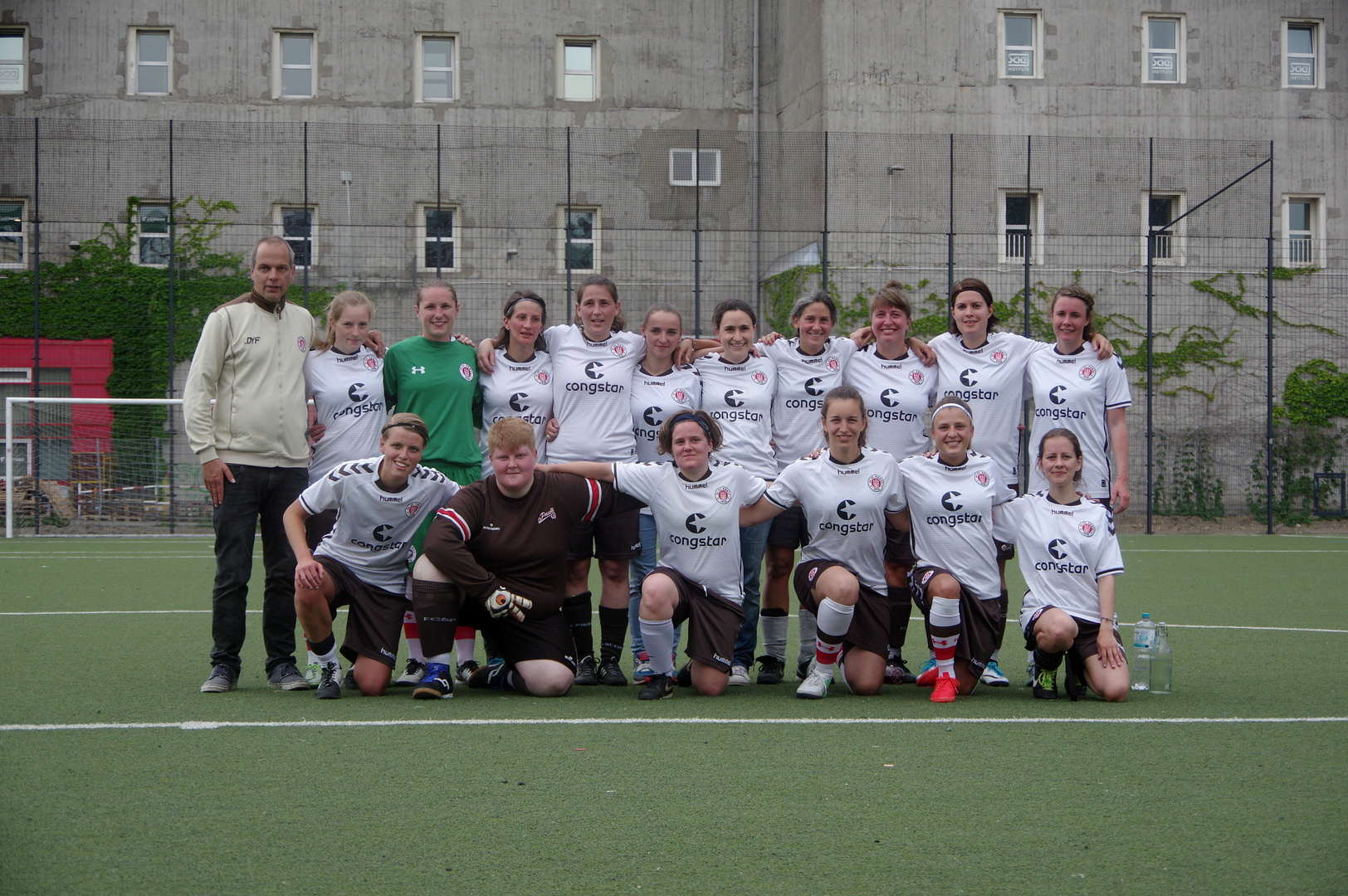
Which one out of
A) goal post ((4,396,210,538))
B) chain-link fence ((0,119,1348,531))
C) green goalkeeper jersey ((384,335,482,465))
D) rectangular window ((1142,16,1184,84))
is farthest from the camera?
rectangular window ((1142,16,1184,84))

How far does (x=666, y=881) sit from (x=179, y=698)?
2.79m

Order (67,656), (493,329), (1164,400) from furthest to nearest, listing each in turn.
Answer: (1164,400) < (493,329) < (67,656)

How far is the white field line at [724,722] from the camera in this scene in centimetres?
421

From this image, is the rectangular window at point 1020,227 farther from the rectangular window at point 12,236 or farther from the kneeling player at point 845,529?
the rectangular window at point 12,236

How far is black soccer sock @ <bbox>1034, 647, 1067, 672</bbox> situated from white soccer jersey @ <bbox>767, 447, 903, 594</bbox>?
2.20ft

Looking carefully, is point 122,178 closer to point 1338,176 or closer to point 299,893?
point 299,893

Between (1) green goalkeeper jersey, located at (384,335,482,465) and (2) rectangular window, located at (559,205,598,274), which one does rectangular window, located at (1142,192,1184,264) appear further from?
(1) green goalkeeper jersey, located at (384,335,482,465)

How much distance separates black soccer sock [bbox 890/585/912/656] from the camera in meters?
5.23

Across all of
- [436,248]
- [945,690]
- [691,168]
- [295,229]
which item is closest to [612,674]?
[945,690]

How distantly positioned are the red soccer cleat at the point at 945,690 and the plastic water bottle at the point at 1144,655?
88cm

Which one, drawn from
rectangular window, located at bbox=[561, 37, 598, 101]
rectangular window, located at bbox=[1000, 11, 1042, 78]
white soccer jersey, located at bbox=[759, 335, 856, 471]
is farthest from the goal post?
rectangular window, located at bbox=[1000, 11, 1042, 78]

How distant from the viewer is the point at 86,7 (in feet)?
64.4

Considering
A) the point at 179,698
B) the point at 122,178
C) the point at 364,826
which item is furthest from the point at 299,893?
the point at 122,178

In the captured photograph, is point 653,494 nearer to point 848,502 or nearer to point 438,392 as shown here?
point 848,502
